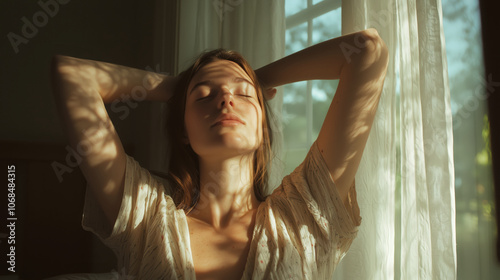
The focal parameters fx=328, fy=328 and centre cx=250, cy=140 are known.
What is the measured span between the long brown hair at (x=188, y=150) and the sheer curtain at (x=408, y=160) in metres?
0.28

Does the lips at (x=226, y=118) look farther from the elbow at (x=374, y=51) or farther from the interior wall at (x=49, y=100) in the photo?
the interior wall at (x=49, y=100)

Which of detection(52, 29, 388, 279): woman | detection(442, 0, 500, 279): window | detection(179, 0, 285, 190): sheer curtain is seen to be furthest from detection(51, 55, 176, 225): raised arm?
detection(442, 0, 500, 279): window

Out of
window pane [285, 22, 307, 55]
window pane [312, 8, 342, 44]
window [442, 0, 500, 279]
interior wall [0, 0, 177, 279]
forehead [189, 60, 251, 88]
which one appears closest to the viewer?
window [442, 0, 500, 279]

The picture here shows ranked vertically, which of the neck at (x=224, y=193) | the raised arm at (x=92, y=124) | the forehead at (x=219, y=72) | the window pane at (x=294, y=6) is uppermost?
the window pane at (x=294, y=6)

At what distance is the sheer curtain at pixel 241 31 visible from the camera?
46.7 inches

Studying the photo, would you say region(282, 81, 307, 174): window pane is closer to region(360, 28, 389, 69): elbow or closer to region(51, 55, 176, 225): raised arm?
region(360, 28, 389, 69): elbow

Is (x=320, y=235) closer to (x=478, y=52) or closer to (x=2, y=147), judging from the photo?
(x=478, y=52)

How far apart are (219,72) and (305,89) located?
0.37m

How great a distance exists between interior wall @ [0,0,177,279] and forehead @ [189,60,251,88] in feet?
2.79

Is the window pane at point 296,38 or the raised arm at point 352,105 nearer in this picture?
the raised arm at point 352,105

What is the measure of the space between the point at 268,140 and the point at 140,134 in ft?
4.11

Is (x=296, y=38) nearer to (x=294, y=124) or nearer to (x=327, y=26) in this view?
(x=327, y=26)

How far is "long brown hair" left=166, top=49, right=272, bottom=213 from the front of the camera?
90cm

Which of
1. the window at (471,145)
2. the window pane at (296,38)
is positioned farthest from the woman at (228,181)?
the window pane at (296,38)
